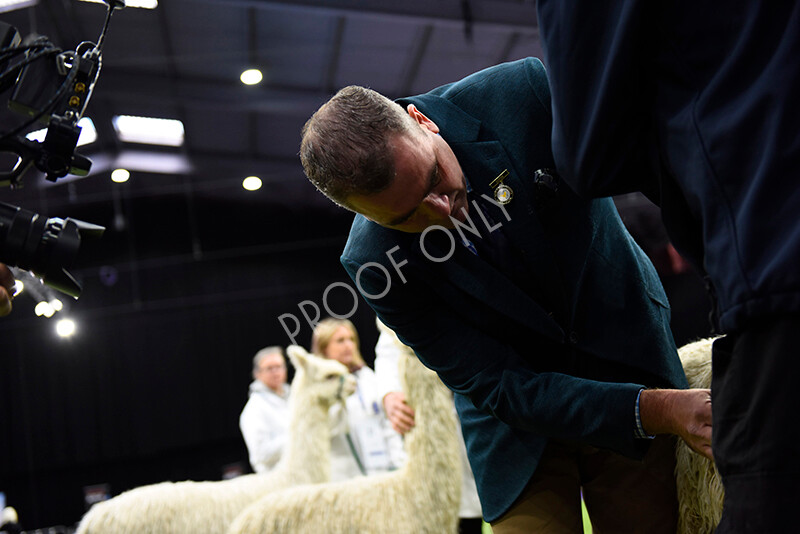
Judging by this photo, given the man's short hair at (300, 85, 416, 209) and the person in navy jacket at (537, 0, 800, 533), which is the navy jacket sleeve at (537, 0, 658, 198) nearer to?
the person in navy jacket at (537, 0, 800, 533)

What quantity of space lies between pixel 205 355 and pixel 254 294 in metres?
1.32

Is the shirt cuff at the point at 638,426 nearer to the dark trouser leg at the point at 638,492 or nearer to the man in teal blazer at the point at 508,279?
the man in teal blazer at the point at 508,279

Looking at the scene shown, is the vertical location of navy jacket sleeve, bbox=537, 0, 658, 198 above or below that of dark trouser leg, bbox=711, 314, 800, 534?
above

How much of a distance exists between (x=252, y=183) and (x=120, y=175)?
189cm

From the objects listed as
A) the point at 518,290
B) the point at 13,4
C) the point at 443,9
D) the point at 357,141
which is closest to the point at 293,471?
the point at 518,290

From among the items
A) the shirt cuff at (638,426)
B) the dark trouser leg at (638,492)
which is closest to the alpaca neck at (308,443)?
the dark trouser leg at (638,492)

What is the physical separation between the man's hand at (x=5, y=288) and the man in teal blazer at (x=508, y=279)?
751mm

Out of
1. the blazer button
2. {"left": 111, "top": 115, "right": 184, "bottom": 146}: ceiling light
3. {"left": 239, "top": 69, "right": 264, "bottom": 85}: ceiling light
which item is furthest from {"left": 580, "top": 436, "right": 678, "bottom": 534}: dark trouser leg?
{"left": 111, "top": 115, "right": 184, "bottom": 146}: ceiling light

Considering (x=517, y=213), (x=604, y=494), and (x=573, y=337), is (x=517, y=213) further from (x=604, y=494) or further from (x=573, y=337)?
(x=604, y=494)

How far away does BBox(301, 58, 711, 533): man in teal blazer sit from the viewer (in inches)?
66.6

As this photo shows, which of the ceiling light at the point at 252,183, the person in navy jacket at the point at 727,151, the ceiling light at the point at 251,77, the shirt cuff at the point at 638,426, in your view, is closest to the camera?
the person in navy jacket at the point at 727,151

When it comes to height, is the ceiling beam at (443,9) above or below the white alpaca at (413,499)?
above

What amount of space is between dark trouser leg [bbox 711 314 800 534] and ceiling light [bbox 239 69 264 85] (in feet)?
27.5

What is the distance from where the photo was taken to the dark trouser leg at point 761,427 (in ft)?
2.76
